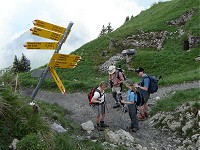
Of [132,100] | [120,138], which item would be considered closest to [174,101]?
[132,100]

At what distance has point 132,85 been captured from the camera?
1155cm

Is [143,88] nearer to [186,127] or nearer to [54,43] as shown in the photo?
[186,127]

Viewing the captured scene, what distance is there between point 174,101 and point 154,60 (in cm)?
1136

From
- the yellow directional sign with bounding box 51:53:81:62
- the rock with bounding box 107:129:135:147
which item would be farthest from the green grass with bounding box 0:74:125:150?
the rock with bounding box 107:129:135:147

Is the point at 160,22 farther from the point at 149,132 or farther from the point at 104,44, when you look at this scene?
→ the point at 149,132

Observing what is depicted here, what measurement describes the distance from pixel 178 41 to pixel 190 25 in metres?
2.61

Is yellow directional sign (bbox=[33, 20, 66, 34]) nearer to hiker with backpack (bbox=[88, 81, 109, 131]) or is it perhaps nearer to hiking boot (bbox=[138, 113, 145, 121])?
hiker with backpack (bbox=[88, 81, 109, 131])

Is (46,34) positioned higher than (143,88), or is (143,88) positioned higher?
(46,34)

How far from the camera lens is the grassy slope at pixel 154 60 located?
2253 cm

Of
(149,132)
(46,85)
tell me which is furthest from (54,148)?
(46,85)

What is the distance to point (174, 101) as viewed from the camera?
14.8 m

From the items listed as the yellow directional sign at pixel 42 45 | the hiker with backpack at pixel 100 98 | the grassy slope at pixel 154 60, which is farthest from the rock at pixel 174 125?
the grassy slope at pixel 154 60

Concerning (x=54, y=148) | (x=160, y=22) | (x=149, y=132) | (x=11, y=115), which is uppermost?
(x=160, y=22)

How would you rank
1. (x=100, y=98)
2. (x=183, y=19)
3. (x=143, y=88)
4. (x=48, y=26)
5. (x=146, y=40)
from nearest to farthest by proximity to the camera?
(x=48, y=26)
(x=100, y=98)
(x=143, y=88)
(x=146, y=40)
(x=183, y=19)
